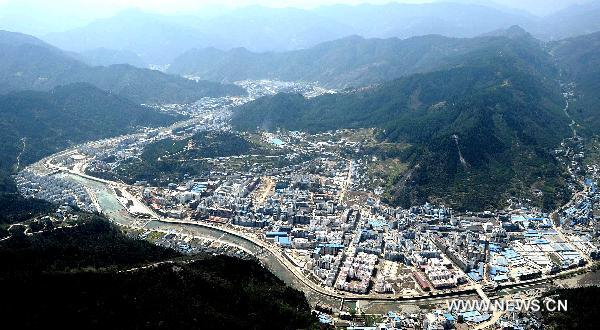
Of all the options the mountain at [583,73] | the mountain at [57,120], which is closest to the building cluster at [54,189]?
the mountain at [57,120]

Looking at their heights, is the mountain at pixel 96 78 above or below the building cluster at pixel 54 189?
above

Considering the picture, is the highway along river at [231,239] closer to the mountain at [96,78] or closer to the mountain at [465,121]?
the mountain at [465,121]

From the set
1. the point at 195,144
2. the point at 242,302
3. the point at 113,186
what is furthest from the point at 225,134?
the point at 242,302

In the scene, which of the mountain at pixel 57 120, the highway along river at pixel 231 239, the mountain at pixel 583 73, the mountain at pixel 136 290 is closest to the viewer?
the mountain at pixel 136 290

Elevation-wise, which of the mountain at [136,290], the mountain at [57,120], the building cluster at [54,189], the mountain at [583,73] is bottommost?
the building cluster at [54,189]

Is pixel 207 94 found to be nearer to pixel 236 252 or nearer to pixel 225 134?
pixel 225 134

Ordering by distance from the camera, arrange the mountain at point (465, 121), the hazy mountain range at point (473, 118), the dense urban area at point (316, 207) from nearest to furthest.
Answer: the dense urban area at point (316, 207) < the mountain at point (465, 121) < the hazy mountain range at point (473, 118)

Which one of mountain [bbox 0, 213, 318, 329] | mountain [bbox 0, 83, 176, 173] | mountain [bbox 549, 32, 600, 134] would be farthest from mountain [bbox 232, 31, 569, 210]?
mountain [bbox 0, 213, 318, 329]
